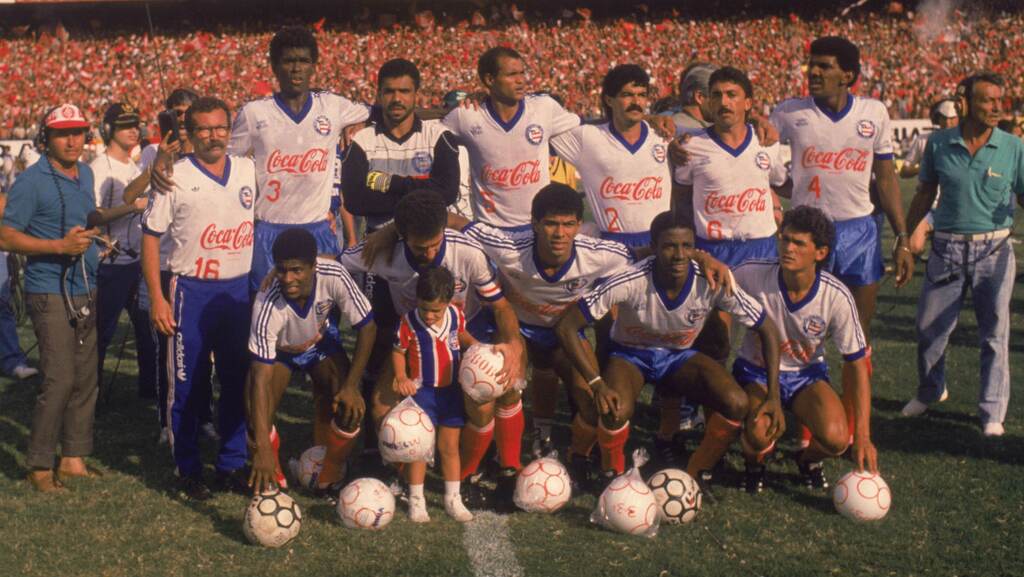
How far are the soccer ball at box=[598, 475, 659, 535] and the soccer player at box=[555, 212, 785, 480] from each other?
577 mm

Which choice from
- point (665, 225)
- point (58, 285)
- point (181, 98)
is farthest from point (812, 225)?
point (181, 98)

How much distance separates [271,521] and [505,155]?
3.07 metres

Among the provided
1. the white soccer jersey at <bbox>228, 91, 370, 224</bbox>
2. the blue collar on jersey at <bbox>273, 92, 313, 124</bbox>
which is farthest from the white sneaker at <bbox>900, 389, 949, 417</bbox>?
the blue collar on jersey at <bbox>273, 92, 313, 124</bbox>

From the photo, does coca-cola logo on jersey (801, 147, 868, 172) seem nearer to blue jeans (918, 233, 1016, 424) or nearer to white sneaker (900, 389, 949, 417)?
blue jeans (918, 233, 1016, 424)

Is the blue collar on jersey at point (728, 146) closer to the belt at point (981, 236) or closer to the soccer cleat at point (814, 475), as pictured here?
the belt at point (981, 236)

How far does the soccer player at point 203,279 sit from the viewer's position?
6.41 metres

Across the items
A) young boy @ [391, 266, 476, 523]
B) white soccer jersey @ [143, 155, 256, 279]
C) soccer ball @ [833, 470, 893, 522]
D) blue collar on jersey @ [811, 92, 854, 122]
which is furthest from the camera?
blue collar on jersey @ [811, 92, 854, 122]

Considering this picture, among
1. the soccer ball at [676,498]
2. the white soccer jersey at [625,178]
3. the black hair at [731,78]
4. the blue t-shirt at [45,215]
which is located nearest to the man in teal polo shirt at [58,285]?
the blue t-shirt at [45,215]

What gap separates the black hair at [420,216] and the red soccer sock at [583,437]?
57.6 inches

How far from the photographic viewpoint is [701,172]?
7.31m

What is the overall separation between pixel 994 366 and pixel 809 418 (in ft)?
5.89

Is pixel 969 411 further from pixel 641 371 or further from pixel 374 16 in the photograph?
pixel 374 16

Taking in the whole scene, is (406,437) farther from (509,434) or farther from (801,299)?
(801,299)

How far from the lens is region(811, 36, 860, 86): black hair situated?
7.42m
